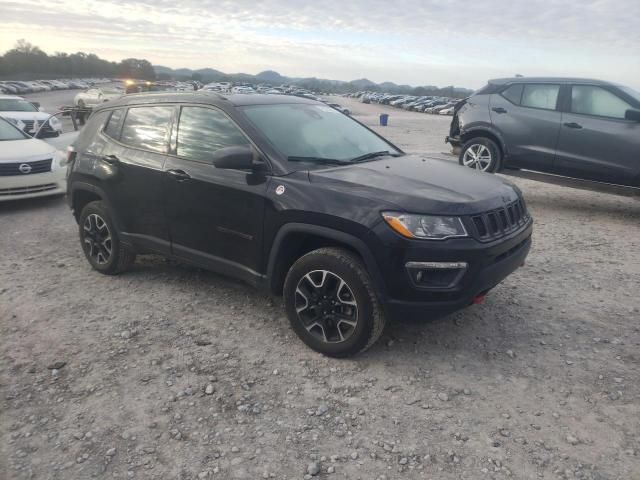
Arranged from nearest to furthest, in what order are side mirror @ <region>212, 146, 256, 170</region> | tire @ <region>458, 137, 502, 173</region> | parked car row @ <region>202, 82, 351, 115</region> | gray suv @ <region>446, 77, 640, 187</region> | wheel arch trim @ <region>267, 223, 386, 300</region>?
wheel arch trim @ <region>267, 223, 386, 300</region> < side mirror @ <region>212, 146, 256, 170</region> < parked car row @ <region>202, 82, 351, 115</region> < gray suv @ <region>446, 77, 640, 187</region> < tire @ <region>458, 137, 502, 173</region>

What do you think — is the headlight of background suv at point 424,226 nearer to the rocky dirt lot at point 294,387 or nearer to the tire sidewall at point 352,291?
the tire sidewall at point 352,291

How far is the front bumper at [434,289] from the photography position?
311 cm

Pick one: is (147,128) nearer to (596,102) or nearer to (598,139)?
(598,139)

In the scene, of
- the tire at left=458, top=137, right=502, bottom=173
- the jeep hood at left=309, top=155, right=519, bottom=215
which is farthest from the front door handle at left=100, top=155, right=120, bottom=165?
the tire at left=458, top=137, right=502, bottom=173

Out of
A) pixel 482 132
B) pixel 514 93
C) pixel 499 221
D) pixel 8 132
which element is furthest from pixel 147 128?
pixel 514 93

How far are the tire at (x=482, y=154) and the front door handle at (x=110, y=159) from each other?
5.32 m

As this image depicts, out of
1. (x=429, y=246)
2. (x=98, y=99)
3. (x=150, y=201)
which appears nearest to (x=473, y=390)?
(x=429, y=246)

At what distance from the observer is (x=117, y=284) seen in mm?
4867

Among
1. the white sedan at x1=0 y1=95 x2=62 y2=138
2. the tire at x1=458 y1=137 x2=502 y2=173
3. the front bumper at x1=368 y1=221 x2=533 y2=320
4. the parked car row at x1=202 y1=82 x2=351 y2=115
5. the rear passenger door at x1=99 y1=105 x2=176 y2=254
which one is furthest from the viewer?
the white sedan at x1=0 y1=95 x2=62 y2=138

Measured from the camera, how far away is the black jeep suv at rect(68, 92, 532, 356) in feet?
10.5

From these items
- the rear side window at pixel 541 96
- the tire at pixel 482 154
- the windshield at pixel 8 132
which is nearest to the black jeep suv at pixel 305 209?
the tire at pixel 482 154

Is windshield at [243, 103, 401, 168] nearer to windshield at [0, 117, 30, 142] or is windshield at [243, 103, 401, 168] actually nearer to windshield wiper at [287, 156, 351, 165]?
windshield wiper at [287, 156, 351, 165]

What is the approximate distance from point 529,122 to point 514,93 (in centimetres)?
63

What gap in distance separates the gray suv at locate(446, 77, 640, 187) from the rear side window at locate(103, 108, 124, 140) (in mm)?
5648
